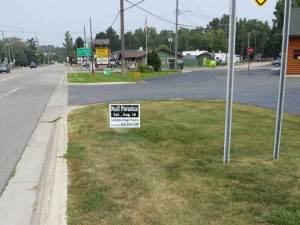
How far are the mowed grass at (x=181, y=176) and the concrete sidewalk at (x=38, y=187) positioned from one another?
0.16m

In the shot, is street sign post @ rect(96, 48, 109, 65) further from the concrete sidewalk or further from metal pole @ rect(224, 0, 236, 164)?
metal pole @ rect(224, 0, 236, 164)

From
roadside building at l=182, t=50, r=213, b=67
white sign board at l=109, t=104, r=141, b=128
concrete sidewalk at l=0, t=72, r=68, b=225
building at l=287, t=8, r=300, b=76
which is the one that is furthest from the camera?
roadside building at l=182, t=50, r=213, b=67

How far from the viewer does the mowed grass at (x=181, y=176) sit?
4.68 meters

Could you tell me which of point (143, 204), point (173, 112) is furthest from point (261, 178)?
point (173, 112)

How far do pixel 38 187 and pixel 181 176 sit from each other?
2.08m

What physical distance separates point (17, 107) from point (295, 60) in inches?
1092

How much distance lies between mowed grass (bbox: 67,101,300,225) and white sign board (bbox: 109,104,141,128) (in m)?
0.33

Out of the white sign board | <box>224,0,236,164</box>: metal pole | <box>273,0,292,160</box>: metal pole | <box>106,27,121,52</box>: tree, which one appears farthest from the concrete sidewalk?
<box>106,27,121,52</box>: tree

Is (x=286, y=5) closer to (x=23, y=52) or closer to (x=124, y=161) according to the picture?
(x=124, y=161)

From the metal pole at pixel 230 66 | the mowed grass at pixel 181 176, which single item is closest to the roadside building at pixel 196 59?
the mowed grass at pixel 181 176

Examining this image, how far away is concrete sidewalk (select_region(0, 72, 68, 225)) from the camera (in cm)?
490

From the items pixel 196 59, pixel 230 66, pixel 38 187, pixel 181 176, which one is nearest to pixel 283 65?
pixel 230 66

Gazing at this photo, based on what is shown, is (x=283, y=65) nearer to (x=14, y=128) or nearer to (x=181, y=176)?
(x=181, y=176)

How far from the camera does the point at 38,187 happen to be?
20.0 feet
